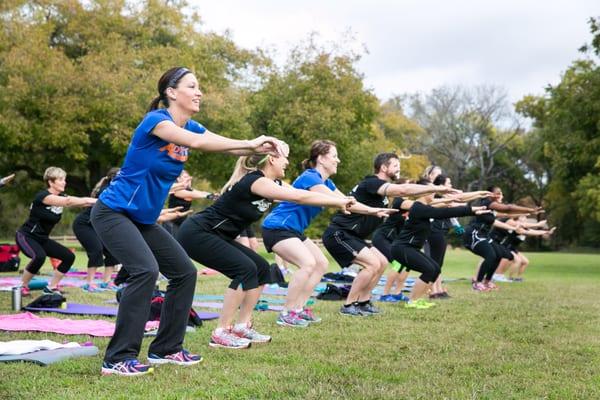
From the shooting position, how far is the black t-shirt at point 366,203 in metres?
8.80

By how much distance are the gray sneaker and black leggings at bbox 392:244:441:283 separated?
131cm

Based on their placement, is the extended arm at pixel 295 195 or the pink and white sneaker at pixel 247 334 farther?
the pink and white sneaker at pixel 247 334

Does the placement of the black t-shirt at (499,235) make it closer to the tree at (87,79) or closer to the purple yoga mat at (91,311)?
the purple yoga mat at (91,311)

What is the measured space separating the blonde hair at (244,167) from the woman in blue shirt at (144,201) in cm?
144

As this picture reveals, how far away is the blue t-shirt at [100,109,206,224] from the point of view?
506 cm

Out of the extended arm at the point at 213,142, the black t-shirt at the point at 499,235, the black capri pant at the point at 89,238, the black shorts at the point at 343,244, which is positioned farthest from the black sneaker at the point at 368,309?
the black t-shirt at the point at 499,235

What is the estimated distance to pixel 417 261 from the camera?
9.98 meters

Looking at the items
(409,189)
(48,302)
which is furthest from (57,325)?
(409,189)

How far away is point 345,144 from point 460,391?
86.6 feet

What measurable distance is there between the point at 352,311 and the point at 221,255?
320 cm

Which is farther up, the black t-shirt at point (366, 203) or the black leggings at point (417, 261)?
the black t-shirt at point (366, 203)

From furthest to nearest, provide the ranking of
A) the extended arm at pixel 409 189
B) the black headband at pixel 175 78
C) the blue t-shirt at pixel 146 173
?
the extended arm at pixel 409 189 → the black headband at pixel 175 78 → the blue t-shirt at pixel 146 173

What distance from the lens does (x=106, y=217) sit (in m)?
5.14

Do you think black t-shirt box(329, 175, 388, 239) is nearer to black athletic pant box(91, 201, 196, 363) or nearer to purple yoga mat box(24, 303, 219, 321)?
purple yoga mat box(24, 303, 219, 321)
